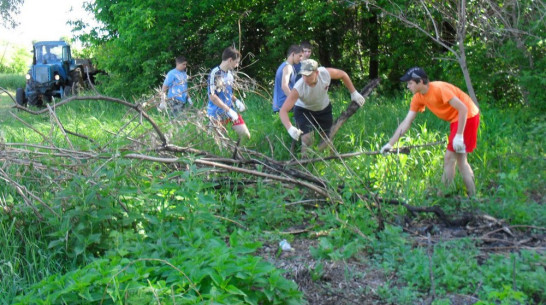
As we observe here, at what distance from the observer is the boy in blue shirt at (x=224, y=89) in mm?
7031

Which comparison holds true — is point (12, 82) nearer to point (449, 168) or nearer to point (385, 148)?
point (385, 148)

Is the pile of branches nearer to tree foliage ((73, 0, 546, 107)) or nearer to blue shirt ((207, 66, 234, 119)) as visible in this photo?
blue shirt ((207, 66, 234, 119))

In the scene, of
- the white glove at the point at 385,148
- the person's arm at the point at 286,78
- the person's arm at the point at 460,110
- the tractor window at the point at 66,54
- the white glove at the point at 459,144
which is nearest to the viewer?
the person's arm at the point at 460,110

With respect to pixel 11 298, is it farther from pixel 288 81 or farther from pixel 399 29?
pixel 399 29

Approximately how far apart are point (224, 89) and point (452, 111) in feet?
8.79

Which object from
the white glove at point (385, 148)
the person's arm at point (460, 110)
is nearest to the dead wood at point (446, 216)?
the person's arm at point (460, 110)

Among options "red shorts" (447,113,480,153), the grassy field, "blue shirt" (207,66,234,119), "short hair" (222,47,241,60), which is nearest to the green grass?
"blue shirt" (207,66,234,119)

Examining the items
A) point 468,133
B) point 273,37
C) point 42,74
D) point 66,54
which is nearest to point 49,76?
point 42,74

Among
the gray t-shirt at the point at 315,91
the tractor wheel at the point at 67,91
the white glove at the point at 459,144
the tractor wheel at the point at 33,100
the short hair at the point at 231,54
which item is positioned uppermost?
the short hair at the point at 231,54

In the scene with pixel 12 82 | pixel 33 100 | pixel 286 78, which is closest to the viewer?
pixel 286 78

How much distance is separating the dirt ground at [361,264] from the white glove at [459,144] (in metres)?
1.05

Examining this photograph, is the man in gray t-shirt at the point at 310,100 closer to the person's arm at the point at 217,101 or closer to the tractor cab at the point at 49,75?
the person's arm at the point at 217,101

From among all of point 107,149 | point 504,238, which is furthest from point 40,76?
point 504,238

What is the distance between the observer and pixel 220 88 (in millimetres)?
7105
